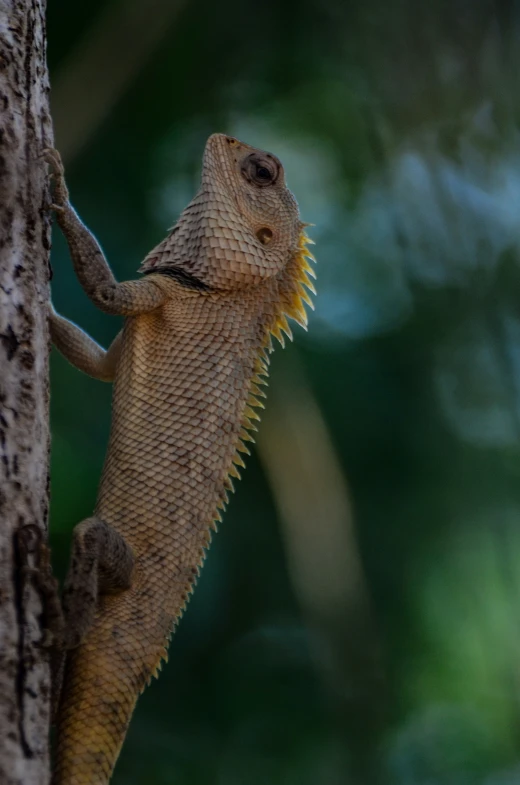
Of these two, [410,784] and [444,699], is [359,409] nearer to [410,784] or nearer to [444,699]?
[444,699]

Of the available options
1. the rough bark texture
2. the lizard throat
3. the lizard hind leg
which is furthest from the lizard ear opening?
the lizard hind leg

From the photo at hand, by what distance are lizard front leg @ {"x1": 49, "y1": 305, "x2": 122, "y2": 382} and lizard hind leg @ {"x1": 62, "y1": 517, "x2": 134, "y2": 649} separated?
87 cm

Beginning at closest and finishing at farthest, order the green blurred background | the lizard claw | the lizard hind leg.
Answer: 1. the lizard hind leg
2. the lizard claw
3. the green blurred background

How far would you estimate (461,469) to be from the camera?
18.2 ft

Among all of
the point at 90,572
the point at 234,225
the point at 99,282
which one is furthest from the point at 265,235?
the point at 90,572

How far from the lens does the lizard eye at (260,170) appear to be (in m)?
2.97

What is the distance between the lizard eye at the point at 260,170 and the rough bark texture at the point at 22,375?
41.1 inches

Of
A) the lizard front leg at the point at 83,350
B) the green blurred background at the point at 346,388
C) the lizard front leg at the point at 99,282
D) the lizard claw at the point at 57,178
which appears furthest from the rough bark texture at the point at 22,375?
the green blurred background at the point at 346,388

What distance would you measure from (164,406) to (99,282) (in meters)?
0.44

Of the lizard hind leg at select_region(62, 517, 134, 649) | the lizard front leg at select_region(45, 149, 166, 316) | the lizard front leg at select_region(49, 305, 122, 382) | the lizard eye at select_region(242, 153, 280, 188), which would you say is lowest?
the lizard hind leg at select_region(62, 517, 134, 649)

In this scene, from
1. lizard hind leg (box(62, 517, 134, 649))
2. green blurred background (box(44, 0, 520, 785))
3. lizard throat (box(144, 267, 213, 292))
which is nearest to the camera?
lizard hind leg (box(62, 517, 134, 649))

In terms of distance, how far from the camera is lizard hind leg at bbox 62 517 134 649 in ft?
6.09

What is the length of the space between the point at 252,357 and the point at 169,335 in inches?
11.8

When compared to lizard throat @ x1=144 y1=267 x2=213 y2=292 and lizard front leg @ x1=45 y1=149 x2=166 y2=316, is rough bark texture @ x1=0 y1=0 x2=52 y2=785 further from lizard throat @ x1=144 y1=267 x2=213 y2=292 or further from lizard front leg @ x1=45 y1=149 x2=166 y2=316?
lizard throat @ x1=144 y1=267 x2=213 y2=292
